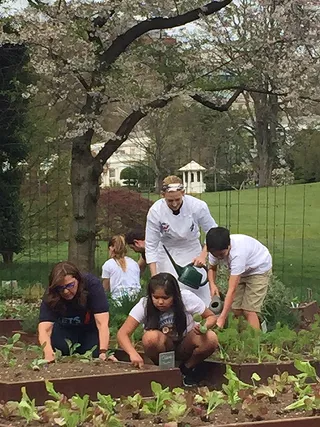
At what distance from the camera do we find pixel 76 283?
5.50 metres

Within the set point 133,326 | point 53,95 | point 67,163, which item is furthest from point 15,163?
point 133,326

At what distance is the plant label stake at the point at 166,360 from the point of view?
5.12 m

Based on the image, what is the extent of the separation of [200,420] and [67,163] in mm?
11754

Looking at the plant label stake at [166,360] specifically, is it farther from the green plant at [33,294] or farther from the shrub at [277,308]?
the green plant at [33,294]

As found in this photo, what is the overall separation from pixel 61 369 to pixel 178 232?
2.00 meters

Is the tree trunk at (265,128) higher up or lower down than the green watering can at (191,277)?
higher up

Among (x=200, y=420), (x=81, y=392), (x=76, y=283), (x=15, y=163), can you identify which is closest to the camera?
(x=200, y=420)

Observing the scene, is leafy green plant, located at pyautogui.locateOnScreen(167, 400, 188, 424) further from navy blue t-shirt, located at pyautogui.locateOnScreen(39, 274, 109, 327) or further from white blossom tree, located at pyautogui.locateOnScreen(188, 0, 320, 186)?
white blossom tree, located at pyautogui.locateOnScreen(188, 0, 320, 186)

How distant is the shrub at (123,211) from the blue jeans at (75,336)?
28.3 ft

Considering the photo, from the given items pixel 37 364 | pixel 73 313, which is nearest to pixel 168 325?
pixel 73 313

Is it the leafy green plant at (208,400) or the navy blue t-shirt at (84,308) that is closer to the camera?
the leafy green plant at (208,400)

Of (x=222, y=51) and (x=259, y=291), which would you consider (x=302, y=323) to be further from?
(x=222, y=51)

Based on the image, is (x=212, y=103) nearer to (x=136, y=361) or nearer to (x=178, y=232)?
(x=178, y=232)

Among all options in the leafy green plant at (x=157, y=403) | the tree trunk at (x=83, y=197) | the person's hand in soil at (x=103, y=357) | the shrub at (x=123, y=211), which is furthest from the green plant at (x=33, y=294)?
the leafy green plant at (x=157, y=403)
